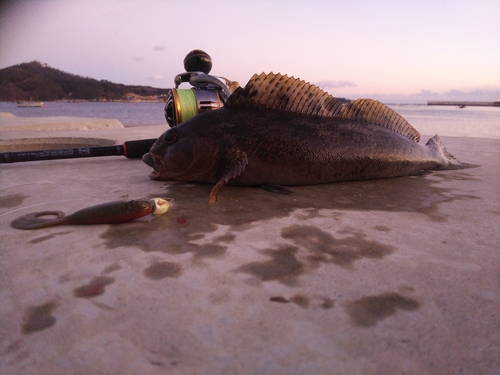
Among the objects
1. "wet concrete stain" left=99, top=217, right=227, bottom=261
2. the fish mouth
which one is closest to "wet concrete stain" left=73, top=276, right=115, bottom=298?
"wet concrete stain" left=99, top=217, right=227, bottom=261

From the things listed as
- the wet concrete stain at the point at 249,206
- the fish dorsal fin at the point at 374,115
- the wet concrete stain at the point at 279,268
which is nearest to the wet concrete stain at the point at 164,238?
the wet concrete stain at the point at 249,206

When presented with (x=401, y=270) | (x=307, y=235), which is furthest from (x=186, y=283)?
(x=401, y=270)

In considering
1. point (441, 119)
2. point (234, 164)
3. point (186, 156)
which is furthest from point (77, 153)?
point (441, 119)

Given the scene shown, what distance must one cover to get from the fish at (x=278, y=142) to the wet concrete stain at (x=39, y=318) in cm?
186

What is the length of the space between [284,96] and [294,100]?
12cm

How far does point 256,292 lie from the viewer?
1440mm

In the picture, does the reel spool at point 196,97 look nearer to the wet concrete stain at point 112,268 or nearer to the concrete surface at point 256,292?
the concrete surface at point 256,292

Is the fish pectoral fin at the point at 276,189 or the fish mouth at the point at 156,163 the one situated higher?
the fish mouth at the point at 156,163

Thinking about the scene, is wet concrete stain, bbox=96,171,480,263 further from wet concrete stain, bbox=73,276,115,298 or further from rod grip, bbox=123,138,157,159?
rod grip, bbox=123,138,157,159

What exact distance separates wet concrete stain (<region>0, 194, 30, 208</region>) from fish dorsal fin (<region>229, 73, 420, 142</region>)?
216 cm

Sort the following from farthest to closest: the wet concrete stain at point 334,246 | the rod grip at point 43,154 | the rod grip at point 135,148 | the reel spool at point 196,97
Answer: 1. the rod grip at point 135,148
2. the reel spool at point 196,97
3. the rod grip at point 43,154
4. the wet concrete stain at point 334,246

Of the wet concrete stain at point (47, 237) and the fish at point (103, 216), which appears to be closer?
the wet concrete stain at point (47, 237)

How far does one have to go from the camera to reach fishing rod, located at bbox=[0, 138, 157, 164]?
161 inches

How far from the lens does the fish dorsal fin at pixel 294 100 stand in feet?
11.3
